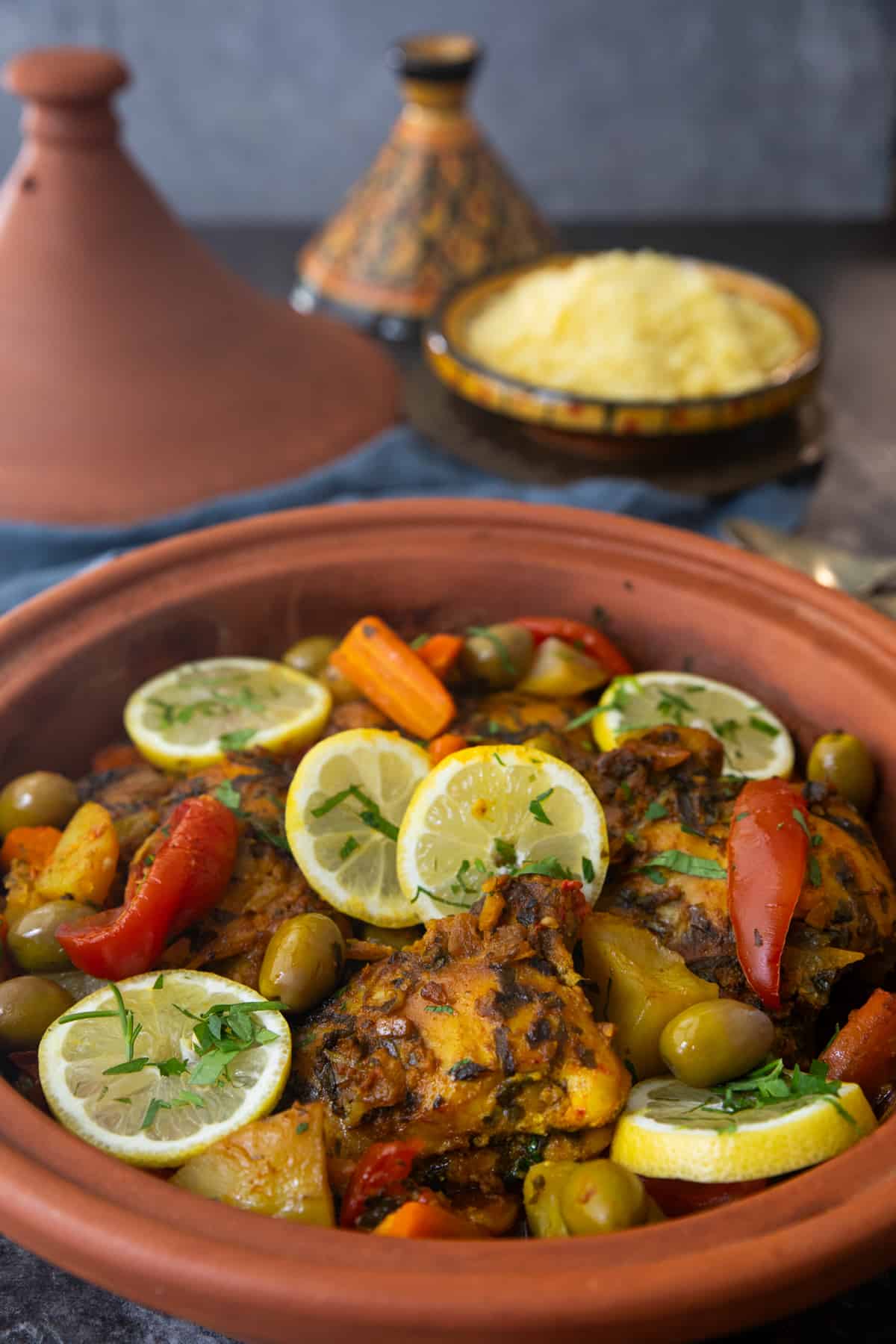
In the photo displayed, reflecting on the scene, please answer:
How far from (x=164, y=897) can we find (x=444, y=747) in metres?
0.70

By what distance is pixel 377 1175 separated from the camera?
2.27 m

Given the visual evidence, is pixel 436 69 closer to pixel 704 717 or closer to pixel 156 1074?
pixel 704 717

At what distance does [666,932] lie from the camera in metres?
2.65

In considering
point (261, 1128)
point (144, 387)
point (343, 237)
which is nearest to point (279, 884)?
point (261, 1128)

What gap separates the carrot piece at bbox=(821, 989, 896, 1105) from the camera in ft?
8.02

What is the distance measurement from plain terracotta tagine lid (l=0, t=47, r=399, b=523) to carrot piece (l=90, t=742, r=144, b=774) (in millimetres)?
1328

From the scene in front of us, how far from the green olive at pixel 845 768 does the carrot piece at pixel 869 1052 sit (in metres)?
0.57

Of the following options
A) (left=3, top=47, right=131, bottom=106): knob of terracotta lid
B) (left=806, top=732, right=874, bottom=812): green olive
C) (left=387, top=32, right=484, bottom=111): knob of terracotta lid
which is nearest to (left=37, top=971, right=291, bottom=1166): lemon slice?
(left=806, top=732, right=874, bottom=812): green olive

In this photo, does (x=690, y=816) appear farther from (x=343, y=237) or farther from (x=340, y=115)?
(x=340, y=115)

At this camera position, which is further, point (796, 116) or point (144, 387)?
point (796, 116)

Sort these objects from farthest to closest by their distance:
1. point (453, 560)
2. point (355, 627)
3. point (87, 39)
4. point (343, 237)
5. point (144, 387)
→ point (87, 39) < point (343, 237) < point (144, 387) < point (453, 560) < point (355, 627)

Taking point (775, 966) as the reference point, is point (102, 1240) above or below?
above

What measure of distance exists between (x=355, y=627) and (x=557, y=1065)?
1.30 meters

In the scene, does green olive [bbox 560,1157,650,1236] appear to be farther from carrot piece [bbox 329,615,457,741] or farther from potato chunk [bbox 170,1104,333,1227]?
carrot piece [bbox 329,615,457,741]
